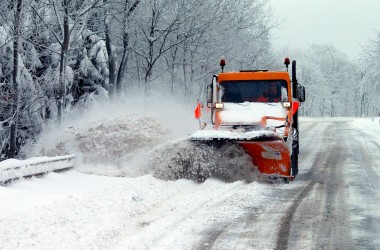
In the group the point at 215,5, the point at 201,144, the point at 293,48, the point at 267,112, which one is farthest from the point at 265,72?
the point at 293,48

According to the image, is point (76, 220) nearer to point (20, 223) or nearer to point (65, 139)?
point (20, 223)

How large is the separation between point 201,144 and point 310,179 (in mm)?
2751

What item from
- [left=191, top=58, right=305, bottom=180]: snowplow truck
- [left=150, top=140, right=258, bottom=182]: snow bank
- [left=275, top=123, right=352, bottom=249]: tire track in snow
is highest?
[left=191, top=58, right=305, bottom=180]: snowplow truck

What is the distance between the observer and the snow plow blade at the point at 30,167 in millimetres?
8086

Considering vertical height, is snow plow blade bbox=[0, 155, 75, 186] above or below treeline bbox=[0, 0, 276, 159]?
below

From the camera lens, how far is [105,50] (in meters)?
23.4

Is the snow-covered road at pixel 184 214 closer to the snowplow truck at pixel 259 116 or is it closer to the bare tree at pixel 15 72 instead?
the snowplow truck at pixel 259 116

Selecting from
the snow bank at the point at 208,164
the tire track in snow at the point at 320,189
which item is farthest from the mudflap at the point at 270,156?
the tire track in snow at the point at 320,189

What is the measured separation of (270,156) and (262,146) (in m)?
0.28

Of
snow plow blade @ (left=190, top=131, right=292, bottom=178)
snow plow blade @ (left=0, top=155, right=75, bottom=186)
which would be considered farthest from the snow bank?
snow plow blade @ (left=0, top=155, right=75, bottom=186)

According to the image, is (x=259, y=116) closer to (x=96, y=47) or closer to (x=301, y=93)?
(x=301, y=93)

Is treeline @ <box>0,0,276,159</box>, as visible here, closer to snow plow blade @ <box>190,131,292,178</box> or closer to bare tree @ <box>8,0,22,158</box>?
bare tree @ <box>8,0,22,158</box>

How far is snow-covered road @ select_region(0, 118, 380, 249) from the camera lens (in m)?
5.45

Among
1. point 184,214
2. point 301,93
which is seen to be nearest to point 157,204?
point 184,214
